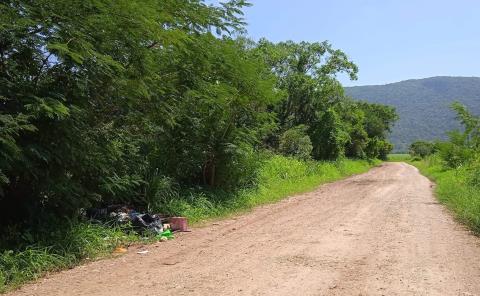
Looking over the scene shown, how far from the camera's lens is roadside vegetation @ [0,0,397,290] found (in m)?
7.47

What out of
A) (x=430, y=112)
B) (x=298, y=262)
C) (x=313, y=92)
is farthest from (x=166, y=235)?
(x=430, y=112)

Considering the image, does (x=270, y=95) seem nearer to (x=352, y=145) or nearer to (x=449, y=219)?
(x=449, y=219)

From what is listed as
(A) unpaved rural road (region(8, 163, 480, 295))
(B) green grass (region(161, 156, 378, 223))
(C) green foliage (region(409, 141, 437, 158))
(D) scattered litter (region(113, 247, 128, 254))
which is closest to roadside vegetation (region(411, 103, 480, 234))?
(A) unpaved rural road (region(8, 163, 480, 295))

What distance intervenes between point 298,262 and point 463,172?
1807cm

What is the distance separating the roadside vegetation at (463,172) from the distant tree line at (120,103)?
678cm

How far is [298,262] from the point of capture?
24.5 feet

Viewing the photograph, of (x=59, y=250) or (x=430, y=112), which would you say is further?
(x=430, y=112)

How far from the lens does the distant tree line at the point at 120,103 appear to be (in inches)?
295

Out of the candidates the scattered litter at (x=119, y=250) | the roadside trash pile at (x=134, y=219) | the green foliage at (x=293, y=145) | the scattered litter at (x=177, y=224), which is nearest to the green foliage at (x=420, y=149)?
the green foliage at (x=293, y=145)

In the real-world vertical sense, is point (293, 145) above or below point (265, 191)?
above

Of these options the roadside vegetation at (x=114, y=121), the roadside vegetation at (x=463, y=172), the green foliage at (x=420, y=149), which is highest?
the roadside vegetation at (x=114, y=121)

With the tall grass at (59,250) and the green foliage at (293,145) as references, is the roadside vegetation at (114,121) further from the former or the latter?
the green foliage at (293,145)

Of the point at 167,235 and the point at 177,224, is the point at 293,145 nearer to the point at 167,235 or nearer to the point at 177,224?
the point at 177,224

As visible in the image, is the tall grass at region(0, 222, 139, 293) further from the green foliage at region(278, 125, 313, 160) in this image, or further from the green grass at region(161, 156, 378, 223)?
the green foliage at region(278, 125, 313, 160)
